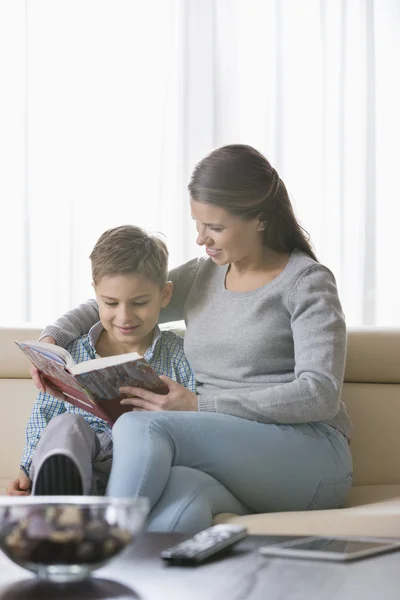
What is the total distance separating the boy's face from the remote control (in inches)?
34.5

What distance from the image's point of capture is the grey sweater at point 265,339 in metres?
1.78

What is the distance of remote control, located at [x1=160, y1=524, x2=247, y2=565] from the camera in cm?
105

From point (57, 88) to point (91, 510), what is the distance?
9.44 feet

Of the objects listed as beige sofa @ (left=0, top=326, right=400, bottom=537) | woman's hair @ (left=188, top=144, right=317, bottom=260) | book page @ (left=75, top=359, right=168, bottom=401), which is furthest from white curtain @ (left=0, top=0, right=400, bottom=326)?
book page @ (left=75, top=359, right=168, bottom=401)

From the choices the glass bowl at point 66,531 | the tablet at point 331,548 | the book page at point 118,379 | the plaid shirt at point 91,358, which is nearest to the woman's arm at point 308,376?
the book page at point 118,379

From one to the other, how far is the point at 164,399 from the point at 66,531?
891 millimetres

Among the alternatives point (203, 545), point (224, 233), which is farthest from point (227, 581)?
point (224, 233)

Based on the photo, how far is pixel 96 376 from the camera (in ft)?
5.56

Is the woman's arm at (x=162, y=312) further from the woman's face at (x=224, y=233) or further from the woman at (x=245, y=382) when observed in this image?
the woman's face at (x=224, y=233)

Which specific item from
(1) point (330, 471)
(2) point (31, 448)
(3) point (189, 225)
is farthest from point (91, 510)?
(3) point (189, 225)

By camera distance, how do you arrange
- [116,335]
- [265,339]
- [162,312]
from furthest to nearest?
1. [162,312]
2. [116,335]
3. [265,339]

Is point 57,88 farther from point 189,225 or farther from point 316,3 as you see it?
point 316,3

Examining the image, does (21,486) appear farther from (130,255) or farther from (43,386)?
(130,255)

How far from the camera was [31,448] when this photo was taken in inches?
78.6
